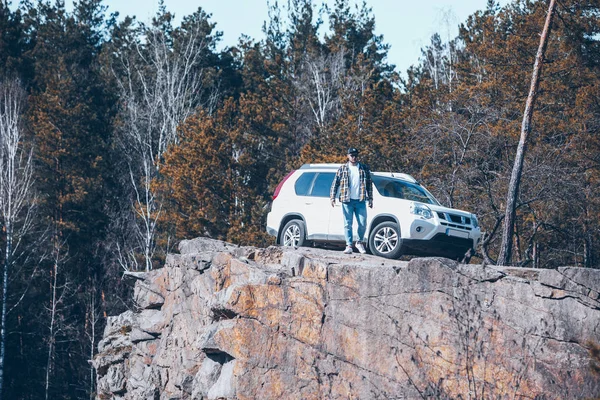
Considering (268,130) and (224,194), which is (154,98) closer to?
(268,130)

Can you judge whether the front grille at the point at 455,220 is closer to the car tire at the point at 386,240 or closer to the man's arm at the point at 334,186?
the car tire at the point at 386,240

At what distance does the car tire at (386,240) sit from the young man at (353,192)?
355mm

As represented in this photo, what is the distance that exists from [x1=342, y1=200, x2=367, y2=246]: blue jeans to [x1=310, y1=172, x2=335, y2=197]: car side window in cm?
130

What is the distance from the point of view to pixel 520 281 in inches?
451

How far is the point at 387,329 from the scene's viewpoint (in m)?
12.3

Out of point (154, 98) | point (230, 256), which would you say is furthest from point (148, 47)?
point (230, 256)

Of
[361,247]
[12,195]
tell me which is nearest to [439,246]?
[361,247]

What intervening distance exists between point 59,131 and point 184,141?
966 centimetres

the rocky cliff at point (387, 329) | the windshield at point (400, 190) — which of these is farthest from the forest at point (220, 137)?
the rocky cliff at point (387, 329)

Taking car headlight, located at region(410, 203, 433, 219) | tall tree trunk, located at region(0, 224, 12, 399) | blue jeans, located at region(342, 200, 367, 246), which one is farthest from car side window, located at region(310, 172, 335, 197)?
tall tree trunk, located at region(0, 224, 12, 399)

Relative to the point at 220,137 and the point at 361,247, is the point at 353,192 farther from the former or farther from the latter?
the point at 220,137

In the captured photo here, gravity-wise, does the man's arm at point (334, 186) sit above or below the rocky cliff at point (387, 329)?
above

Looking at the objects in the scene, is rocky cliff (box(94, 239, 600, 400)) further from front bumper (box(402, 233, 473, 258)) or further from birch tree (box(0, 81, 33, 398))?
birch tree (box(0, 81, 33, 398))

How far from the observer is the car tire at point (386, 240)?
14.6 metres
